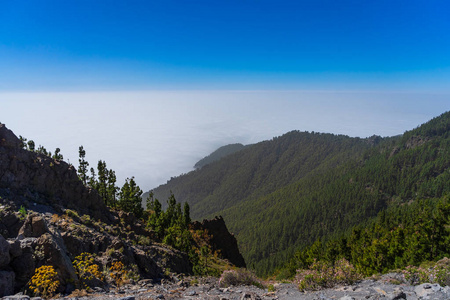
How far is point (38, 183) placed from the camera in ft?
97.2

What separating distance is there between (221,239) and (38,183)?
51855mm

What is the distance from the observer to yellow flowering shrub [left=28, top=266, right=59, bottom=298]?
1023 centimetres

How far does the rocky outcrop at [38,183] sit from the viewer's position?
25.2m

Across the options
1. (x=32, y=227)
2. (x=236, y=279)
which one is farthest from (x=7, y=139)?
(x=236, y=279)

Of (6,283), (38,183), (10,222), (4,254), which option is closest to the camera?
(6,283)

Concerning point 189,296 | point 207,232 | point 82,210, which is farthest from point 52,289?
point 207,232

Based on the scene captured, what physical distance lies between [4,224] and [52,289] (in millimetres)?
8213

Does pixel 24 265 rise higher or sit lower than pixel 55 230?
lower

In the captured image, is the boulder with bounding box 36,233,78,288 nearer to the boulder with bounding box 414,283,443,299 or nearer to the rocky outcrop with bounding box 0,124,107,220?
the rocky outcrop with bounding box 0,124,107,220

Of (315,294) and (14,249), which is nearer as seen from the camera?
(14,249)

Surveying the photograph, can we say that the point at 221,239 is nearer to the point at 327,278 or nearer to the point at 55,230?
the point at 55,230

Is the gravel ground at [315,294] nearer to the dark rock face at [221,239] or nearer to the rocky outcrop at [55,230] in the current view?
the rocky outcrop at [55,230]

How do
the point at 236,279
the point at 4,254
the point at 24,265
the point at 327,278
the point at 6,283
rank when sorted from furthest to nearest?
the point at 236,279 → the point at 327,278 → the point at 24,265 → the point at 4,254 → the point at 6,283

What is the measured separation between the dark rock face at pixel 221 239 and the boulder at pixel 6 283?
5957cm
